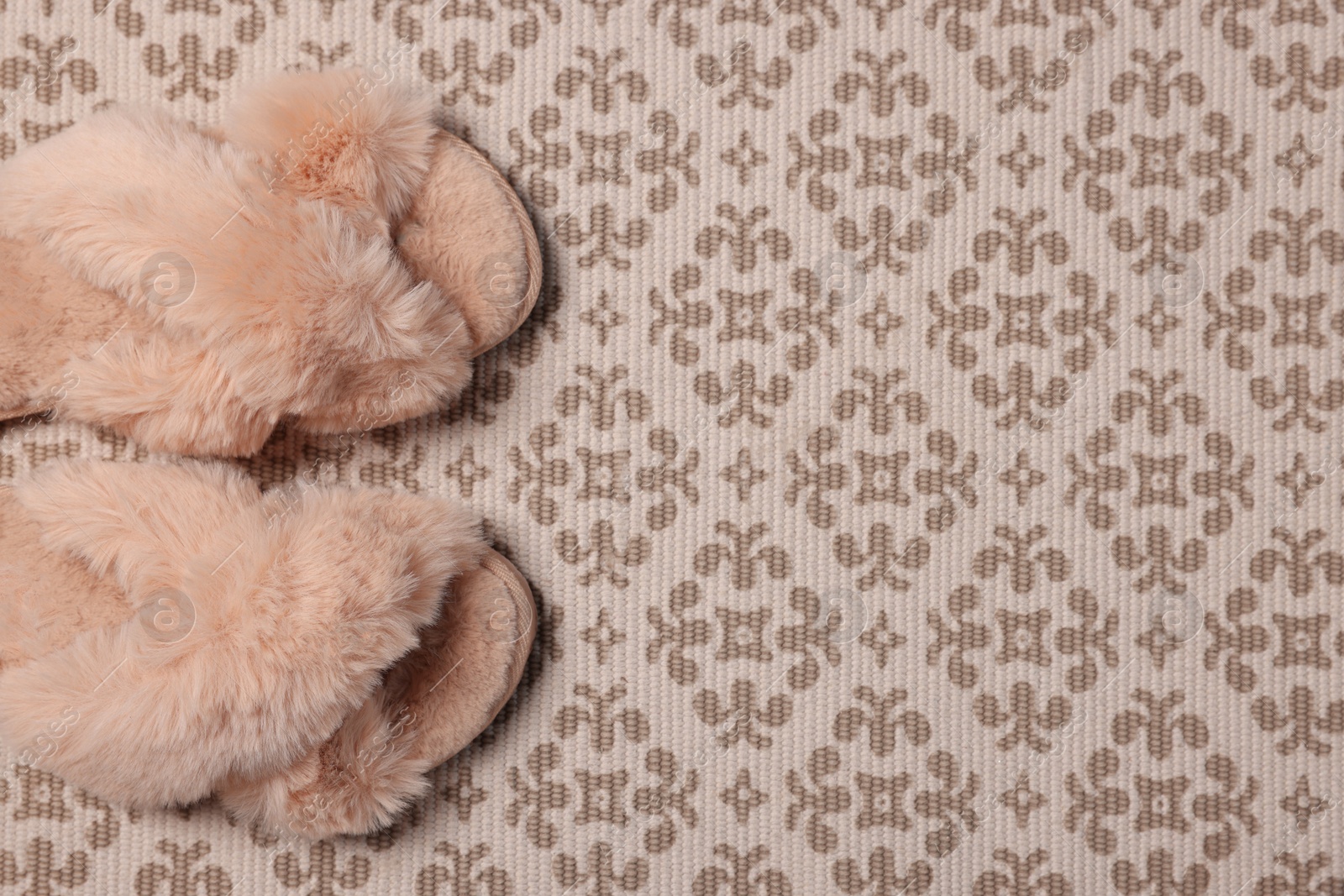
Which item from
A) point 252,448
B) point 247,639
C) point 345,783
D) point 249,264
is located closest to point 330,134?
point 249,264

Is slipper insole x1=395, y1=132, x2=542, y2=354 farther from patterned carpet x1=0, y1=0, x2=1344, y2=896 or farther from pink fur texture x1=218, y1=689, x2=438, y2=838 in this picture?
pink fur texture x1=218, y1=689, x2=438, y2=838

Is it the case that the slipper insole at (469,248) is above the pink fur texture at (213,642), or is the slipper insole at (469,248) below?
above

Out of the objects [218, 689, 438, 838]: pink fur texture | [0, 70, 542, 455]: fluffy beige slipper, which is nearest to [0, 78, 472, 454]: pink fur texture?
[0, 70, 542, 455]: fluffy beige slipper

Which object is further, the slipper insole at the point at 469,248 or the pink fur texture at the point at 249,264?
the slipper insole at the point at 469,248

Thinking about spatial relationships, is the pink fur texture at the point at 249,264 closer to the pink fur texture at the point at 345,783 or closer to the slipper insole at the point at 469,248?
the slipper insole at the point at 469,248

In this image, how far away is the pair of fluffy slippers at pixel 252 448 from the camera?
755 millimetres

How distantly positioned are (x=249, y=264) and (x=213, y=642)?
0.31 m

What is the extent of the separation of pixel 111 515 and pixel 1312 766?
1.18m

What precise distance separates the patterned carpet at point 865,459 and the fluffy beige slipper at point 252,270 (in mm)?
83

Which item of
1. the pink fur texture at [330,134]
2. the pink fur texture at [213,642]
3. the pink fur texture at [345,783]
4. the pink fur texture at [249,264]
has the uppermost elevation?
the pink fur texture at [330,134]

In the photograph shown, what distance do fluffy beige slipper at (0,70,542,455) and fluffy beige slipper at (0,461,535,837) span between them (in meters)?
0.08

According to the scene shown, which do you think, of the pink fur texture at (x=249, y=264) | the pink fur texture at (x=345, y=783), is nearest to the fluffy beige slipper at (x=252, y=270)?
the pink fur texture at (x=249, y=264)

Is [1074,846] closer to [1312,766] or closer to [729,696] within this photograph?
[1312,766]

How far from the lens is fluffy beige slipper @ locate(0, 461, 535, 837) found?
2.46 ft
